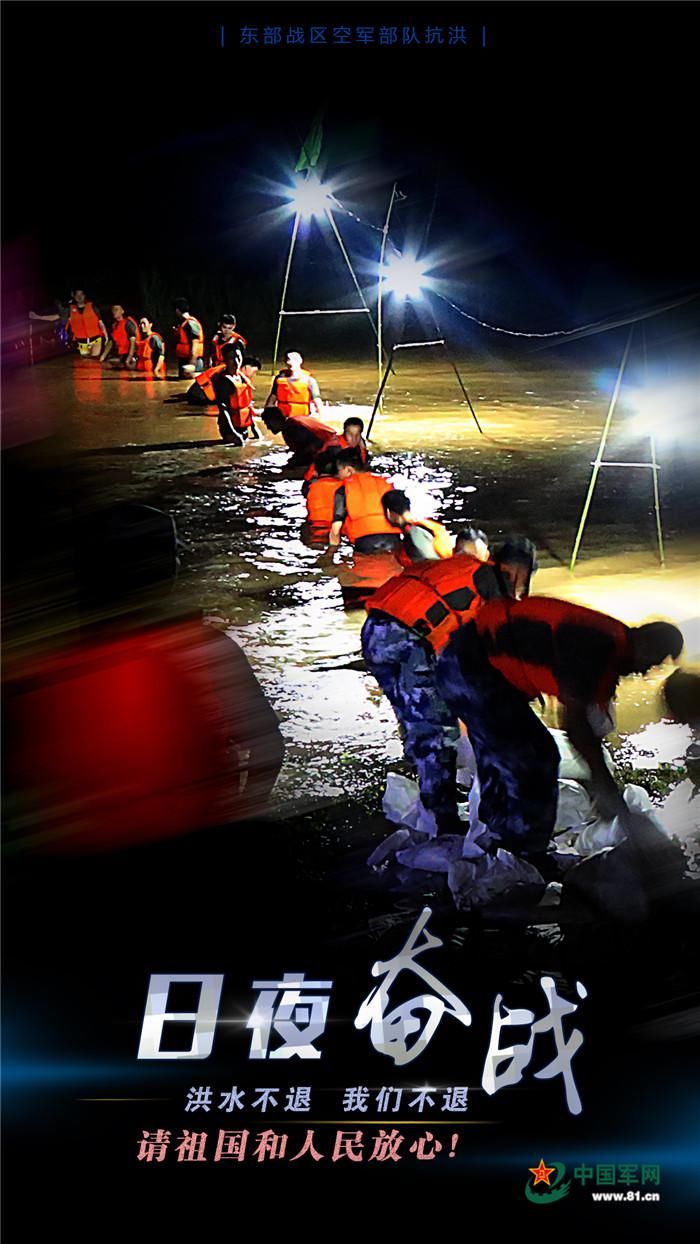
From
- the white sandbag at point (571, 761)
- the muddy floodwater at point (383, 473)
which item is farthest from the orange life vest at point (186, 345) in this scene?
the white sandbag at point (571, 761)

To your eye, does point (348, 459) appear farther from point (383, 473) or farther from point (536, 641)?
point (536, 641)

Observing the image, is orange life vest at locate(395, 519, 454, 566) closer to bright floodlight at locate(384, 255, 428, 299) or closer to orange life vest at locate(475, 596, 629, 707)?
orange life vest at locate(475, 596, 629, 707)

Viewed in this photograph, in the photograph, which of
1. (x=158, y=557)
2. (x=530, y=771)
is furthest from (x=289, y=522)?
(x=530, y=771)

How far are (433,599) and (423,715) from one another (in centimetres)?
32

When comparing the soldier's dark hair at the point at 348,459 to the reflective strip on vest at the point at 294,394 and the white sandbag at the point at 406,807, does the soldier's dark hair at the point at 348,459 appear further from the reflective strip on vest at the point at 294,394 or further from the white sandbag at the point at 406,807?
the white sandbag at the point at 406,807

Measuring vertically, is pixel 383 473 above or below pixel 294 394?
below

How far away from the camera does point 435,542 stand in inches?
139

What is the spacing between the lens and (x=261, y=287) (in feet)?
12.0

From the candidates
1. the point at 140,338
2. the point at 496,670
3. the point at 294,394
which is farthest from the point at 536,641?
the point at 140,338

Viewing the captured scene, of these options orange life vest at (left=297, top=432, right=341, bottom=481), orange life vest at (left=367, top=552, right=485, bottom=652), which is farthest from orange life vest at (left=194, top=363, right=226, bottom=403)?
orange life vest at (left=367, top=552, right=485, bottom=652)

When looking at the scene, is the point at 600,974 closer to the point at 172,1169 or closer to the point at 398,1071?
the point at 398,1071

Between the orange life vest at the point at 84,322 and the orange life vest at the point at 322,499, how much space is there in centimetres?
79

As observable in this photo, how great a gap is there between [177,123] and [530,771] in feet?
6.62

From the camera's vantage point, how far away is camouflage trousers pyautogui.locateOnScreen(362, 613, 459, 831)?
339 centimetres
